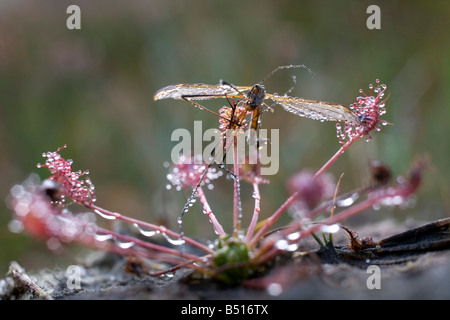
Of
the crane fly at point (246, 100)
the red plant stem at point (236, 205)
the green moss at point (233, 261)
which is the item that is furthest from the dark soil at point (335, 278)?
the crane fly at point (246, 100)

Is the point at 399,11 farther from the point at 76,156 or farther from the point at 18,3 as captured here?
the point at 18,3

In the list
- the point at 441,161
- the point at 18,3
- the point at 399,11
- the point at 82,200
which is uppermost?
the point at 18,3

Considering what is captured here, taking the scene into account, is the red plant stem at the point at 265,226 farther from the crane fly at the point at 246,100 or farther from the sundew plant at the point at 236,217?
Result: the crane fly at the point at 246,100

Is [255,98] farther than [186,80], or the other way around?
[186,80]

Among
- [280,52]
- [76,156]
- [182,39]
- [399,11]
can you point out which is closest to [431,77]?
[399,11]

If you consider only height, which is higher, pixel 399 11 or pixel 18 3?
pixel 18 3

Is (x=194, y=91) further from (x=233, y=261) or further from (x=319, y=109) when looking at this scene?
(x=233, y=261)

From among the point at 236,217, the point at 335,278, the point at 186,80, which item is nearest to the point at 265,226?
the point at 236,217
